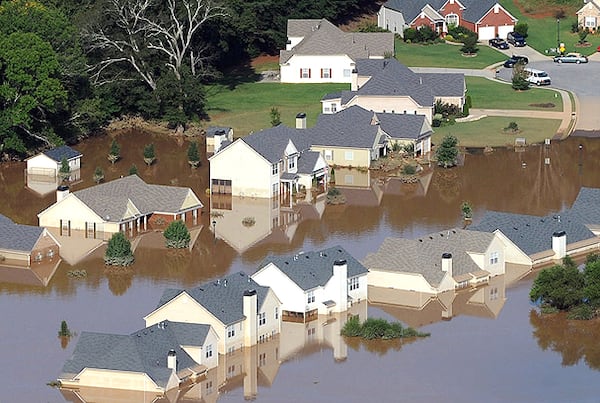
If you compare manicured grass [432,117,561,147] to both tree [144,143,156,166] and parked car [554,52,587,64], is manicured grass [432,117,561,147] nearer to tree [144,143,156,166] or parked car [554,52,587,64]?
tree [144,143,156,166]

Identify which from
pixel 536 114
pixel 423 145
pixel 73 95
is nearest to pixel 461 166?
pixel 423 145

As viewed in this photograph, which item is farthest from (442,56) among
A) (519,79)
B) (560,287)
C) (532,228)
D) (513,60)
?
(560,287)

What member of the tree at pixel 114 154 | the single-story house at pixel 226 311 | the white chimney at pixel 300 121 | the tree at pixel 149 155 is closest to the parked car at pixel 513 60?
the white chimney at pixel 300 121

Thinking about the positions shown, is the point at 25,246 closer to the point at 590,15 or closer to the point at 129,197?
the point at 129,197

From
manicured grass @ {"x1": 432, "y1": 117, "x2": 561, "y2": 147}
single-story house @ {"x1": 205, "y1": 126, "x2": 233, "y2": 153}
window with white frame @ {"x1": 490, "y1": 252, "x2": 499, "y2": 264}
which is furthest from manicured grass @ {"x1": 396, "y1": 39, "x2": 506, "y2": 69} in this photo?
window with white frame @ {"x1": 490, "y1": 252, "x2": 499, "y2": 264}

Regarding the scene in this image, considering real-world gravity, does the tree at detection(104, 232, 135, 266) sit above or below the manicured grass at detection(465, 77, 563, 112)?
above

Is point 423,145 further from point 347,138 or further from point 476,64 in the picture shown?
point 476,64
